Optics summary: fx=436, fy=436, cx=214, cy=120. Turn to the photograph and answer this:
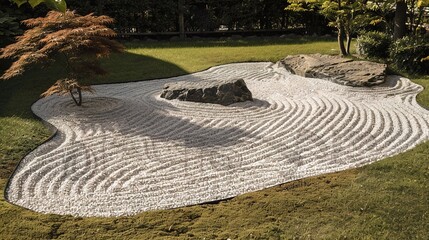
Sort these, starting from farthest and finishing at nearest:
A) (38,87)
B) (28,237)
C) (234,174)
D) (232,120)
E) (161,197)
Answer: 1. (38,87)
2. (232,120)
3. (234,174)
4. (161,197)
5. (28,237)

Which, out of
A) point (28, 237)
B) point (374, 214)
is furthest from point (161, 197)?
point (374, 214)

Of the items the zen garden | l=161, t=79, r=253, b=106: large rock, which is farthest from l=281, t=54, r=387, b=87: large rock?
l=161, t=79, r=253, b=106: large rock

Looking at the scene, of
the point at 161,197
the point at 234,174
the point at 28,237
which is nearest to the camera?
the point at 28,237

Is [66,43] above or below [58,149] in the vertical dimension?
above

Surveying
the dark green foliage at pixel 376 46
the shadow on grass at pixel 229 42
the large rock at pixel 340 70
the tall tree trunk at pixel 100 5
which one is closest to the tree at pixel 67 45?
the large rock at pixel 340 70

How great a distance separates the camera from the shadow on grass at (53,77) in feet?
28.2

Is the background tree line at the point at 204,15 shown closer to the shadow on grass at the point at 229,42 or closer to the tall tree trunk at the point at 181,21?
the tall tree trunk at the point at 181,21

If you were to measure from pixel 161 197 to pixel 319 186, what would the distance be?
1797mm

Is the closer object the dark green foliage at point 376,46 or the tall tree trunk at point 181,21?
the dark green foliage at point 376,46

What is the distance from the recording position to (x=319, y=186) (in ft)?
16.3

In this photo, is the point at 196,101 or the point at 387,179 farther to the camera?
the point at 196,101

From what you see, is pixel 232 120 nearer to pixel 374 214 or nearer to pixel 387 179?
pixel 387 179

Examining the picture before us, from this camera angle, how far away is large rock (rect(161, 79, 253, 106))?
8359 mm

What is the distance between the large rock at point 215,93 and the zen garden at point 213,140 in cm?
3
